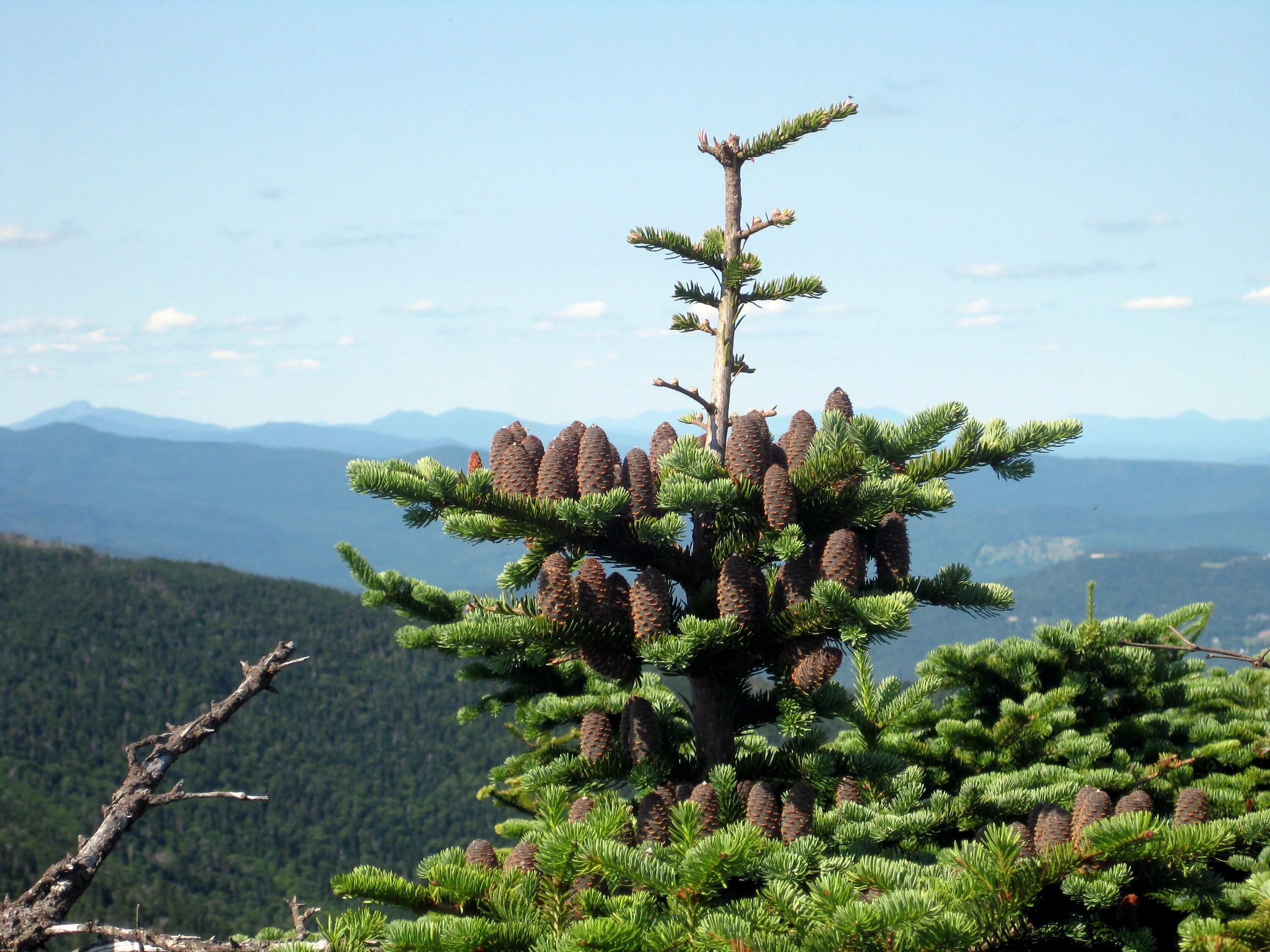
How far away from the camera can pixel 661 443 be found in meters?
5.97

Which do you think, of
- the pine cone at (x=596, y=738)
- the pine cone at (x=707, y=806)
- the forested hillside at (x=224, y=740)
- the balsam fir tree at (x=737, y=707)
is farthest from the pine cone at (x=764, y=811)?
the forested hillside at (x=224, y=740)

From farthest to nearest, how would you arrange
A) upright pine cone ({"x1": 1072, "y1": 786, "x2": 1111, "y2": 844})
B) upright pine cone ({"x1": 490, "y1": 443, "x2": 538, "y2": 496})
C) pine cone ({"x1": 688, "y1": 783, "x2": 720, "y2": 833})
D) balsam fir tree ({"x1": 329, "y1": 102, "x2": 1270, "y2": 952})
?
upright pine cone ({"x1": 490, "y1": 443, "x2": 538, "y2": 496}) → upright pine cone ({"x1": 1072, "y1": 786, "x2": 1111, "y2": 844}) → pine cone ({"x1": 688, "y1": 783, "x2": 720, "y2": 833}) → balsam fir tree ({"x1": 329, "y1": 102, "x2": 1270, "y2": 952})

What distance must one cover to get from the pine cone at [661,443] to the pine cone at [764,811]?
5.83 feet

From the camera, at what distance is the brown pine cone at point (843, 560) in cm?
503

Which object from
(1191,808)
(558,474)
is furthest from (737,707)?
(1191,808)

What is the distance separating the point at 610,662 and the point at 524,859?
1039mm

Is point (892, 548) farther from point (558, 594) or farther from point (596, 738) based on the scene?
point (596, 738)

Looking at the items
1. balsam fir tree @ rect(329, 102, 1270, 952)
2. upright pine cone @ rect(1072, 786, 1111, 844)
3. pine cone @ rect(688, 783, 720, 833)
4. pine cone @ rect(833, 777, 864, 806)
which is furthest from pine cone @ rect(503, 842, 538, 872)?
upright pine cone @ rect(1072, 786, 1111, 844)

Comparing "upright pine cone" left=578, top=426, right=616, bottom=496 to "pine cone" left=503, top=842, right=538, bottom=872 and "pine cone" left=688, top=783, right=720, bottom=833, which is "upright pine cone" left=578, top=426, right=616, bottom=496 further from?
"pine cone" left=503, top=842, right=538, bottom=872

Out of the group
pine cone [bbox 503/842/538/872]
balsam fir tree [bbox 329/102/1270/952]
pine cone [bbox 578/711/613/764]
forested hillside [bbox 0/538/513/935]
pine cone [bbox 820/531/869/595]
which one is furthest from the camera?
forested hillside [bbox 0/538/513/935]

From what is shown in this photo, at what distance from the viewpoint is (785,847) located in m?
4.64

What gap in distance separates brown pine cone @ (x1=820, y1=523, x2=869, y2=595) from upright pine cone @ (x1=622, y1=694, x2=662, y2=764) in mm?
1215

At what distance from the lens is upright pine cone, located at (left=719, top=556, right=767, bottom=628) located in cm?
505

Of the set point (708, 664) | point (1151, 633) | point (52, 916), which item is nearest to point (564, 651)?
point (708, 664)
